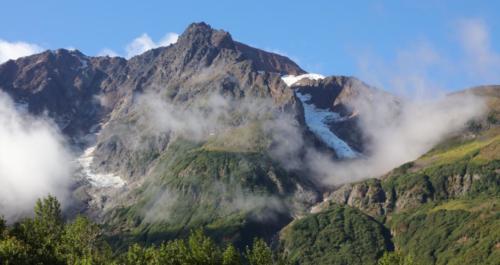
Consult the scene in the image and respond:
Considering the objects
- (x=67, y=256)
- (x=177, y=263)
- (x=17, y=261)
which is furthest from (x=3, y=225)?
(x=177, y=263)

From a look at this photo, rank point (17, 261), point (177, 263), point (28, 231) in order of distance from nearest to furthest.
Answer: point (17, 261), point (177, 263), point (28, 231)

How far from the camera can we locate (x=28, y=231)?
19112 centimetres

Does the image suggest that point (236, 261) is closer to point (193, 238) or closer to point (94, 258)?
point (193, 238)

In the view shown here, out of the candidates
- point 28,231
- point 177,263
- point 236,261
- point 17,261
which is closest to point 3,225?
point 28,231

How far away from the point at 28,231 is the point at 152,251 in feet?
119

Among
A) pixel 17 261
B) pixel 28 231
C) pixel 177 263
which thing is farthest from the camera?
pixel 28 231

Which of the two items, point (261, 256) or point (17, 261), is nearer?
point (17, 261)

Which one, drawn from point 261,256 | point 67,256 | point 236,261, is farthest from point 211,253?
point 67,256

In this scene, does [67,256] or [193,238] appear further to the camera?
[193,238]

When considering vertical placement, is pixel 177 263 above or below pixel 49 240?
below

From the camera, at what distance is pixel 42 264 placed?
536 feet

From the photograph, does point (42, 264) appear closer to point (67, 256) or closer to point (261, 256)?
point (67, 256)

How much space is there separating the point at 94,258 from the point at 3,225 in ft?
91.5

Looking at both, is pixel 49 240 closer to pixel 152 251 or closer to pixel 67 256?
pixel 67 256
